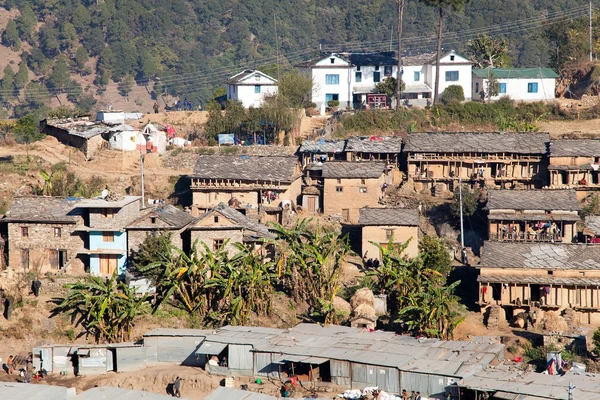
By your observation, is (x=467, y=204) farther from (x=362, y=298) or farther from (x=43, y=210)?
(x=43, y=210)

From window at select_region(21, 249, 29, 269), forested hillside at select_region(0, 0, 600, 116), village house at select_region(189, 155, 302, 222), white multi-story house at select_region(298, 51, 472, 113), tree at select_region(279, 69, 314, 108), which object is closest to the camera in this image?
window at select_region(21, 249, 29, 269)

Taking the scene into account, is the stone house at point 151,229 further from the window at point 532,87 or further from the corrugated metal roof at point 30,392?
the window at point 532,87

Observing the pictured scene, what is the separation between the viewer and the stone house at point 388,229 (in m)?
67.4

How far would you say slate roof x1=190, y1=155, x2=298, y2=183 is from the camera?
74125 mm

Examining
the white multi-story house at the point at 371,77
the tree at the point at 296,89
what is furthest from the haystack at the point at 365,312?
the white multi-story house at the point at 371,77

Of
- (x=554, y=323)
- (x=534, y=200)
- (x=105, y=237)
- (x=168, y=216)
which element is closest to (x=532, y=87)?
(x=534, y=200)

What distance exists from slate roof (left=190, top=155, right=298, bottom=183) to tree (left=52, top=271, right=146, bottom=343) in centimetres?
1613

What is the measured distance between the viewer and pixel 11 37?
163 meters

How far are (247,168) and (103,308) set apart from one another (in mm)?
19597

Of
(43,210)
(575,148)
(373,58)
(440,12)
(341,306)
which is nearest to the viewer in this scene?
(341,306)

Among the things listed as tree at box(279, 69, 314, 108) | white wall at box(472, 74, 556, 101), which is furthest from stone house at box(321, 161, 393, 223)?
white wall at box(472, 74, 556, 101)

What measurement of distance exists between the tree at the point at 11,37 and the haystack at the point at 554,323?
384 ft

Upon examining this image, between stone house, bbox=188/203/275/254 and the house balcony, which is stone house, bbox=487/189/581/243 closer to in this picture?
the house balcony

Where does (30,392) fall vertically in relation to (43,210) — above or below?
below
